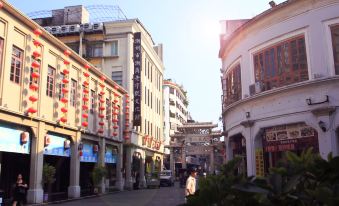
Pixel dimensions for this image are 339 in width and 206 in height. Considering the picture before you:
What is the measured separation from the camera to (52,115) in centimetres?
2223

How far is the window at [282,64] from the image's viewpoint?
49.2 feet

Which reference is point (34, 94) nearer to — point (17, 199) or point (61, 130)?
point (61, 130)

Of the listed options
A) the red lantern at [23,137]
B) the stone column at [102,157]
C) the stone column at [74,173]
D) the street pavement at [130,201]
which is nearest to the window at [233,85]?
the street pavement at [130,201]

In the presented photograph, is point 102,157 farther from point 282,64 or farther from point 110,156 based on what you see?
point 282,64

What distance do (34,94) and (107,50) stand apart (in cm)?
1959

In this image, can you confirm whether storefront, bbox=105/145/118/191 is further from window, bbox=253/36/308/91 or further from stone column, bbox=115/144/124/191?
window, bbox=253/36/308/91

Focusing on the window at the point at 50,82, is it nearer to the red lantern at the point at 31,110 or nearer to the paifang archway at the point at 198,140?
the red lantern at the point at 31,110

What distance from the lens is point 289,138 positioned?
15578mm

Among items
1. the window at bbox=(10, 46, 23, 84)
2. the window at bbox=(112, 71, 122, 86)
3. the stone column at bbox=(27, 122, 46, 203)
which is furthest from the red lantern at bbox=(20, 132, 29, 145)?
the window at bbox=(112, 71, 122, 86)

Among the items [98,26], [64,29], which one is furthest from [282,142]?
[64,29]

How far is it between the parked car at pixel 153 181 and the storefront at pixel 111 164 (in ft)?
25.5

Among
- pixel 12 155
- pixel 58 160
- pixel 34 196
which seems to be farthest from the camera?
pixel 58 160

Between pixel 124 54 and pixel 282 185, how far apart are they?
36846 millimetres

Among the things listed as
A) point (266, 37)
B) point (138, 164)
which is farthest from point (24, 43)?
point (138, 164)
